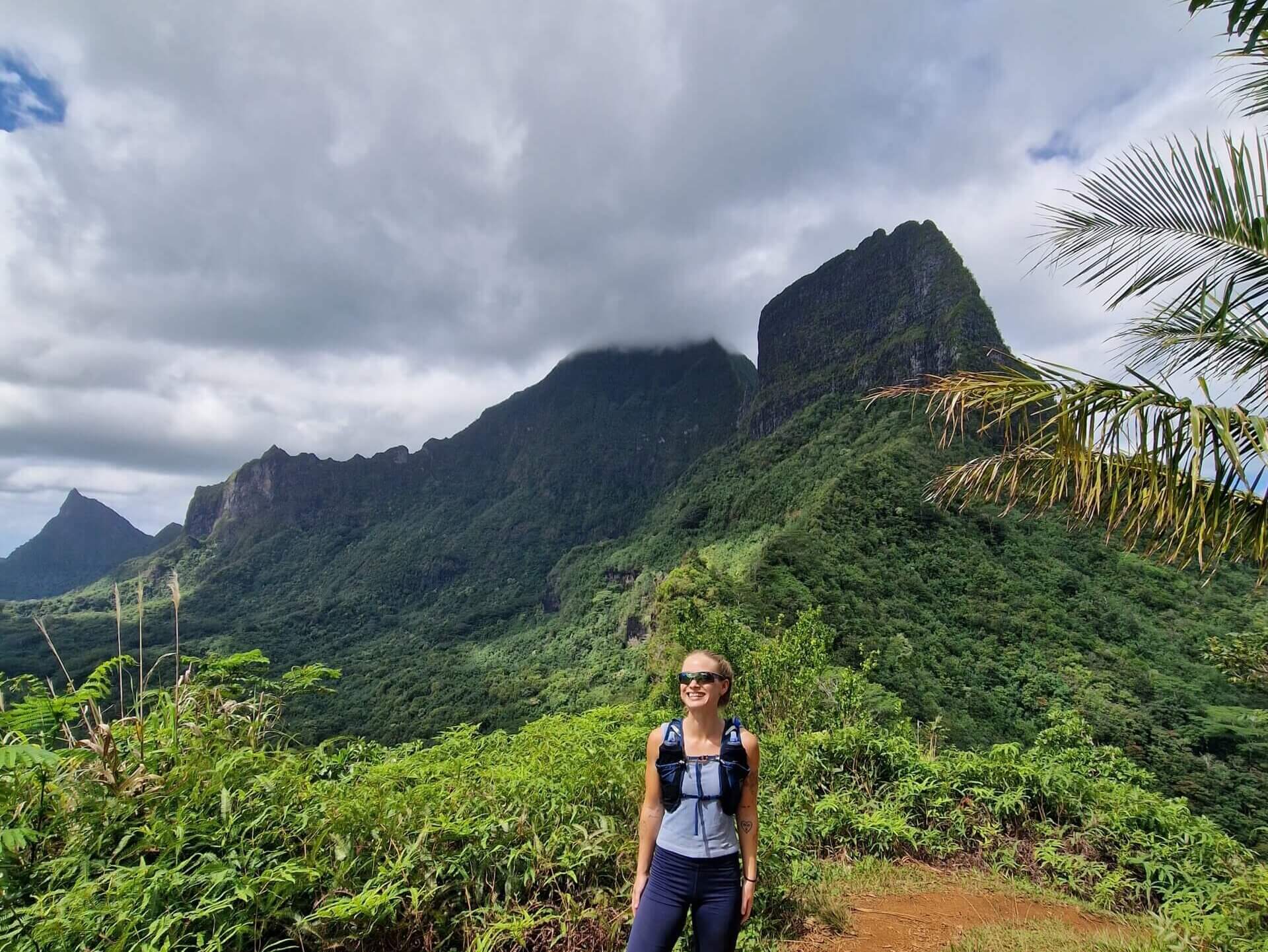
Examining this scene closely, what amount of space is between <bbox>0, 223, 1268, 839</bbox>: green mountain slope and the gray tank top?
6.29ft

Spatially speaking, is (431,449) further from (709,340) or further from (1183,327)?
(1183,327)

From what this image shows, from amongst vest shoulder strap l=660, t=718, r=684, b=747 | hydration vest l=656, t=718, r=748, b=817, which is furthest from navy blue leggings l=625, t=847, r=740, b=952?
vest shoulder strap l=660, t=718, r=684, b=747

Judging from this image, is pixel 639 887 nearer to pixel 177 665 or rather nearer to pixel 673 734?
pixel 673 734

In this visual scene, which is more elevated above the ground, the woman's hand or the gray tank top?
the gray tank top

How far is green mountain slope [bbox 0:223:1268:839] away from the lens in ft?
70.4

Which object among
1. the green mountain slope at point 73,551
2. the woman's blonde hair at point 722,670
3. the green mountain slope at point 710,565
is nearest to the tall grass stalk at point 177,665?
the green mountain slope at point 710,565

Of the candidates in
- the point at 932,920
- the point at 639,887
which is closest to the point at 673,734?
the point at 639,887

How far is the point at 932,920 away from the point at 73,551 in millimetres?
182231

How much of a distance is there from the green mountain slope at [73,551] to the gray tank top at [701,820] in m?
154

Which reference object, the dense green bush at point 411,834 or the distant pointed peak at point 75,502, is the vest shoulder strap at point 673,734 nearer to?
the dense green bush at point 411,834

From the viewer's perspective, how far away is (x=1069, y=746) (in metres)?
5.38

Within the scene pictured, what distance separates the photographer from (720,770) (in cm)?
188

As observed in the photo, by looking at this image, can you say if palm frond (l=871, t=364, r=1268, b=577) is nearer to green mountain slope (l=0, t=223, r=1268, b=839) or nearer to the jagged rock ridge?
green mountain slope (l=0, t=223, r=1268, b=839)

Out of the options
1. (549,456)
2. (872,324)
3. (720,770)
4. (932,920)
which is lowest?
(932,920)
